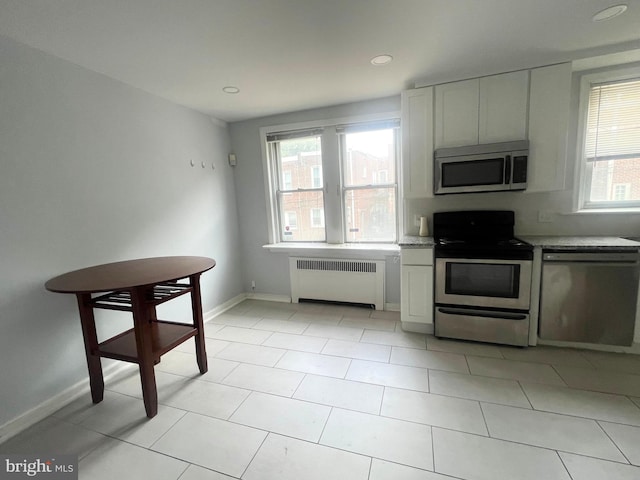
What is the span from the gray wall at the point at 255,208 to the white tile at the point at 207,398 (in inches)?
71.8

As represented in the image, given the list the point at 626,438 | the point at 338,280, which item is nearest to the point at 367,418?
the point at 626,438

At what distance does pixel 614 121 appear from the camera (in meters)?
2.52

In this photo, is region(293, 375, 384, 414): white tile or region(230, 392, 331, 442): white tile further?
region(293, 375, 384, 414): white tile

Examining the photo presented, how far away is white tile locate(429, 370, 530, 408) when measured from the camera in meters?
1.83

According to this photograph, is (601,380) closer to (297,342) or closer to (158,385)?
(297,342)

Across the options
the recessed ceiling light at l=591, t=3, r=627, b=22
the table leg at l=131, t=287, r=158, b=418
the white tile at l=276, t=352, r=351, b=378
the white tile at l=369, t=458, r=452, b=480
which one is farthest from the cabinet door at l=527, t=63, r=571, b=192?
the table leg at l=131, t=287, r=158, b=418

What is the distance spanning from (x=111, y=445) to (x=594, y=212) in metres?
4.17

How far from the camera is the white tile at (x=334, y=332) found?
2.77 m

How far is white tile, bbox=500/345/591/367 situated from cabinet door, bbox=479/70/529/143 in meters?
1.87

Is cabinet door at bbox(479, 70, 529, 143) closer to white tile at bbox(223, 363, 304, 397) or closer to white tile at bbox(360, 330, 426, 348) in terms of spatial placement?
white tile at bbox(360, 330, 426, 348)

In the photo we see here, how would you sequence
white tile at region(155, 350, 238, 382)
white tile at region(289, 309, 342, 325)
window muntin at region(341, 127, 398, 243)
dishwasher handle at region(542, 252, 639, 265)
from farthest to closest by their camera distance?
window muntin at region(341, 127, 398, 243), white tile at region(289, 309, 342, 325), white tile at region(155, 350, 238, 382), dishwasher handle at region(542, 252, 639, 265)

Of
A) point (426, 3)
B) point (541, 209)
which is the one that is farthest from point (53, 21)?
point (541, 209)

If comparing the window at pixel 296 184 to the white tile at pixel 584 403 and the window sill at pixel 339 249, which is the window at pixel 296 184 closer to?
the window sill at pixel 339 249

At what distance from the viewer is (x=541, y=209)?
8.94 ft
